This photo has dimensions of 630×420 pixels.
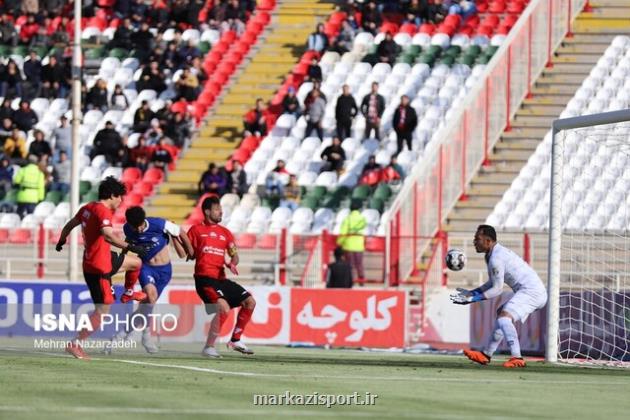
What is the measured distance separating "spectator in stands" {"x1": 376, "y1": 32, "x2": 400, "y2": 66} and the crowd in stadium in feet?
14.3

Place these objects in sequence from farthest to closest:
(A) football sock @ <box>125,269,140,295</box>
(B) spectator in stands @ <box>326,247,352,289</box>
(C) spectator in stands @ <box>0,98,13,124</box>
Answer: (C) spectator in stands @ <box>0,98,13,124</box>
(B) spectator in stands @ <box>326,247,352,289</box>
(A) football sock @ <box>125,269,140,295</box>

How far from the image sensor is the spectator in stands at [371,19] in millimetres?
37094

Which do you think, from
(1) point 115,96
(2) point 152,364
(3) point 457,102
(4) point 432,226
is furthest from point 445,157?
(2) point 152,364

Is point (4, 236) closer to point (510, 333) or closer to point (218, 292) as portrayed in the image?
point (218, 292)

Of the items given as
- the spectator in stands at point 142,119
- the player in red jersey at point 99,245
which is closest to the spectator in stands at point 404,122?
the spectator in stands at point 142,119

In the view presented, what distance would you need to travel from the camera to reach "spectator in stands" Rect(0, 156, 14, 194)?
113 ft

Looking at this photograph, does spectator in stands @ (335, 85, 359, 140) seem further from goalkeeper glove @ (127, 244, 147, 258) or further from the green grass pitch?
the green grass pitch

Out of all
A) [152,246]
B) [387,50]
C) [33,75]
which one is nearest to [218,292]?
[152,246]

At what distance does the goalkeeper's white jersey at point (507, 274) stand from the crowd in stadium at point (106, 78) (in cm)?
1589

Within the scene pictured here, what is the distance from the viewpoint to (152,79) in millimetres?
37531

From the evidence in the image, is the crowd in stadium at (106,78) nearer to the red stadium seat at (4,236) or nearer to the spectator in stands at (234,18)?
the spectator in stands at (234,18)

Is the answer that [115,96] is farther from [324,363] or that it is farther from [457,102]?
[324,363]

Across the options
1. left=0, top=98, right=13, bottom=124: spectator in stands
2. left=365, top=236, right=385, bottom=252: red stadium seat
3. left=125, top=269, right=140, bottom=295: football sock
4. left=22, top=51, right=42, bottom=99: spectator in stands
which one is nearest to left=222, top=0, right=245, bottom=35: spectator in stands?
left=22, top=51, right=42, bottom=99: spectator in stands

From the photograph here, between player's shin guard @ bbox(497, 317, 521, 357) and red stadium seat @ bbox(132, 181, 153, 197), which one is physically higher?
red stadium seat @ bbox(132, 181, 153, 197)
